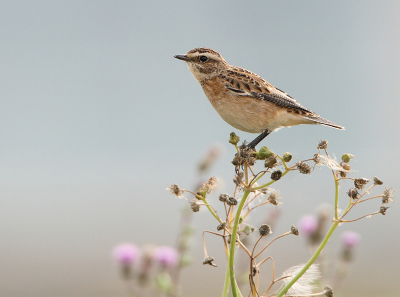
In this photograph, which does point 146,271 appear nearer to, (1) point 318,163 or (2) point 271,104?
(2) point 271,104

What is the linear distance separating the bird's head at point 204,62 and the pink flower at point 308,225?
6.72 ft

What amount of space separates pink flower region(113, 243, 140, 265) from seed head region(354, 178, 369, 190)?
3017mm

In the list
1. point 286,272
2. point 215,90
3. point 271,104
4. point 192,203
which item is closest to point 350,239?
point 271,104

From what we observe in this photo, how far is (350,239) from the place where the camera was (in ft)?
17.2

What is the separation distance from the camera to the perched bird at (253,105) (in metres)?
4.45

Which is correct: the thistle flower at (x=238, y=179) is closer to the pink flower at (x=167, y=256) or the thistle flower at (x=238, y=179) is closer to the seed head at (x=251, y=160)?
the seed head at (x=251, y=160)

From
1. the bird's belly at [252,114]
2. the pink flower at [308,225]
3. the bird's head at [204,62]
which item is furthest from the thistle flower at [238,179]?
the bird's head at [204,62]

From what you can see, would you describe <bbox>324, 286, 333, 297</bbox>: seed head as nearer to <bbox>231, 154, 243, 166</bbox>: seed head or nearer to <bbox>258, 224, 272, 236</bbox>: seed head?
<bbox>258, 224, 272, 236</bbox>: seed head

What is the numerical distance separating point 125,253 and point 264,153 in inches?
126

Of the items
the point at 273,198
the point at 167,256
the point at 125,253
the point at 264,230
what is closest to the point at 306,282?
the point at 264,230

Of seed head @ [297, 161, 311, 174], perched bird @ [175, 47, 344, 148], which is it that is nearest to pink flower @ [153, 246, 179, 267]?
perched bird @ [175, 47, 344, 148]

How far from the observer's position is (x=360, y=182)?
224 centimetres

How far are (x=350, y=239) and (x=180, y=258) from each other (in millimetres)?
2373

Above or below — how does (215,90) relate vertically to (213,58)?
below
